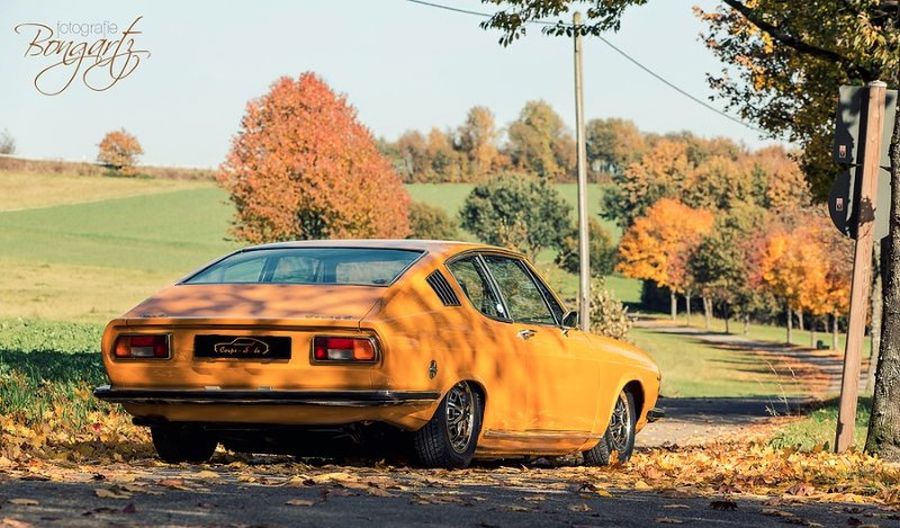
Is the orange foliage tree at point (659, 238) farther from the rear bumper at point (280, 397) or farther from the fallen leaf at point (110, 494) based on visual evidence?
the fallen leaf at point (110, 494)

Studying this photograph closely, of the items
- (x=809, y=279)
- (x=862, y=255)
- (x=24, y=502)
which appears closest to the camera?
(x=24, y=502)

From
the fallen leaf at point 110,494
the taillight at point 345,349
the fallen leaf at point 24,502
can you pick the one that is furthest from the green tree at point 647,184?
the fallen leaf at point 24,502

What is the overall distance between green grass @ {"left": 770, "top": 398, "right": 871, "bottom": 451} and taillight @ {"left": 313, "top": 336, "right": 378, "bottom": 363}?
17.5 feet

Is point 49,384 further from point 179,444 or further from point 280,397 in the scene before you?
point 280,397

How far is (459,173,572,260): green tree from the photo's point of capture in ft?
369

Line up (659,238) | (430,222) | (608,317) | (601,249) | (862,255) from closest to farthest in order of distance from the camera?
(862,255) < (608,317) < (659,238) < (430,222) < (601,249)

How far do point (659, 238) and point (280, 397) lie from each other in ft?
344

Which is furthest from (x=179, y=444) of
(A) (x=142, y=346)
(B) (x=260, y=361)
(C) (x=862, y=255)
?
(C) (x=862, y=255)

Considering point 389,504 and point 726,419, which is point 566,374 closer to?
point 389,504

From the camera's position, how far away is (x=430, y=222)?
4476 inches

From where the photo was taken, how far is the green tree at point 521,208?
112375 mm

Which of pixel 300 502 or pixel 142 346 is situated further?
pixel 142 346

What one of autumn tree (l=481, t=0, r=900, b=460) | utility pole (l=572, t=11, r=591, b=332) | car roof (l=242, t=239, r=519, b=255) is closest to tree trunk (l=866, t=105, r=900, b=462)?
autumn tree (l=481, t=0, r=900, b=460)

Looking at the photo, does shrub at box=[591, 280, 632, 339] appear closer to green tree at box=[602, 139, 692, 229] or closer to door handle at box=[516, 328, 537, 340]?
door handle at box=[516, 328, 537, 340]
